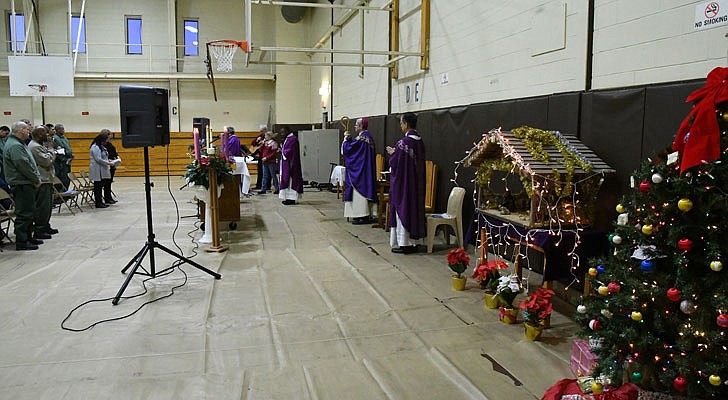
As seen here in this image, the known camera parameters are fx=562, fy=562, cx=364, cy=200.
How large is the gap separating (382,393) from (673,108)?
8.67 feet

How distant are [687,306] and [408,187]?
4.17m

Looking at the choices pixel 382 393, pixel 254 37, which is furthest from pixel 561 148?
pixel 254 37

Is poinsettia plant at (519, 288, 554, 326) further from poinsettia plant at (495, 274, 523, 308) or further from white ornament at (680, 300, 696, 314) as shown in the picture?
white ornament at (680, 300, 696, 314)

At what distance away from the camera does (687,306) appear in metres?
2.38

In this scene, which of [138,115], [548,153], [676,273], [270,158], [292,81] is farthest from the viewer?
[292,81]

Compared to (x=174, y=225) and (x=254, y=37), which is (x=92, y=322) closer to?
(x=174, y=225)

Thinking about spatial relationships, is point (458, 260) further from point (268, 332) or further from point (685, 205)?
point (685, 205)

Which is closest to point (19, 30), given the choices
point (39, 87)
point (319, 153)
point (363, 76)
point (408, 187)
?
Result: point (39, 87)

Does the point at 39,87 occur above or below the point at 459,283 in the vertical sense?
above

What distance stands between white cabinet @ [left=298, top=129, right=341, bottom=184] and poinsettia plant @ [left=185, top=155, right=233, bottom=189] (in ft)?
21.8

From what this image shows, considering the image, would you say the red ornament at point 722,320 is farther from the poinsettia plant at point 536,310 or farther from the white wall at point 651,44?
the white wall at point 651,44

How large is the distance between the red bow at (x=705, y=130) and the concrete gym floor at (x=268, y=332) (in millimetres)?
1468

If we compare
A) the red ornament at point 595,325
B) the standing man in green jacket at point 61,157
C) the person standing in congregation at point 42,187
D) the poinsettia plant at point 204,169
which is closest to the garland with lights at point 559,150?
the red ornament at point 595,325

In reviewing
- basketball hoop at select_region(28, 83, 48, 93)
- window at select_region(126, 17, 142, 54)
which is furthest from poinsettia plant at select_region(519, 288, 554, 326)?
window at select_region(126, 17, 142, 54)
